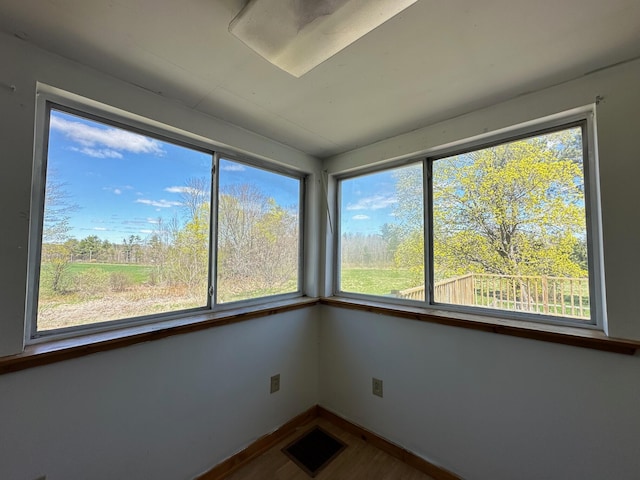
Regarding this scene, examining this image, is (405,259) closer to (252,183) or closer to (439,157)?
(439,157)

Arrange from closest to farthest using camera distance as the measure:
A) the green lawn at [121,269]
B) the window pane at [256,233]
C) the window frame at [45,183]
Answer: the window frame at [45,183], the green lawn at [121,269], the window pane at [256,233]

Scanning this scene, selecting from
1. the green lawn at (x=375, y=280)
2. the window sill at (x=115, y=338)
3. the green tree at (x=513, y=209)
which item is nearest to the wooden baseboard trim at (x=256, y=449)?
the window sill at (x=115, y=338)

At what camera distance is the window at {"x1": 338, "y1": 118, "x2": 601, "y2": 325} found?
1.43m

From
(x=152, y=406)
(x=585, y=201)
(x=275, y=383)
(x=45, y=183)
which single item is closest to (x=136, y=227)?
(x=45, y=183)

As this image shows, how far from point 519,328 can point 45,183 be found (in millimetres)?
2464

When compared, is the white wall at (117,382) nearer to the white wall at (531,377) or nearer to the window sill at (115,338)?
the window sill at (115,338)

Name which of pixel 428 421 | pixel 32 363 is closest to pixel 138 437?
pixel 32 363

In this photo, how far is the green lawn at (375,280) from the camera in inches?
80.5

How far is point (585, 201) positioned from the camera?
4.61 ft

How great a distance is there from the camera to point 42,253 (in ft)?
4.03

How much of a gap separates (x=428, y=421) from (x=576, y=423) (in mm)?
740

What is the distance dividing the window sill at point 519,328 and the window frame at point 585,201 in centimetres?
6

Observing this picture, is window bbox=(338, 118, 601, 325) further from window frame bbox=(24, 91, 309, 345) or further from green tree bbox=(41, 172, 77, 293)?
green tree bbox=(41, 172, 77, 293)

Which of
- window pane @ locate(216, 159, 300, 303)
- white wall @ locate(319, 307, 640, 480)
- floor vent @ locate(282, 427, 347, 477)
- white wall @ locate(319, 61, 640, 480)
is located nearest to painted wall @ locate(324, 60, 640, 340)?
white wall @ locate(319, 61, 640, 480)
